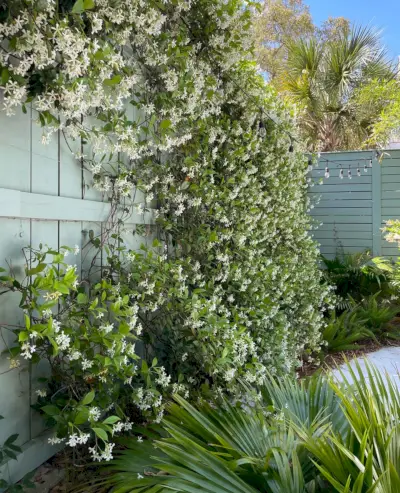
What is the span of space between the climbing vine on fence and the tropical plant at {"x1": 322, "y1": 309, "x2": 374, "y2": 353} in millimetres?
575

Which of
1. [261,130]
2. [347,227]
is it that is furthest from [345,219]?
[261,130]

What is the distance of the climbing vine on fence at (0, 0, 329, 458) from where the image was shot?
5.03 ft

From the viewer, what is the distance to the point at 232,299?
9.53 ft

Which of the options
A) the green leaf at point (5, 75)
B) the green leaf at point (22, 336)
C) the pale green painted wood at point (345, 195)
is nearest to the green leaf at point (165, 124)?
the green leaf at point (5, 75)

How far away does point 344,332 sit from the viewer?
4703 millimetres

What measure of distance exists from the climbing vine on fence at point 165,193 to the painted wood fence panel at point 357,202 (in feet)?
9.33

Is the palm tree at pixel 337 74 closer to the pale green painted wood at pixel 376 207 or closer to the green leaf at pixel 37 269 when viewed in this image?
the pale green painted wood at pixel 376 207

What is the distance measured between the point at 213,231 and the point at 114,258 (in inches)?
32.0

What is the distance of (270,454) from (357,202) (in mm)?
5794

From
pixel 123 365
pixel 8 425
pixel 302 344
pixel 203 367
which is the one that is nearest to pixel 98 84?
pixel 123 365

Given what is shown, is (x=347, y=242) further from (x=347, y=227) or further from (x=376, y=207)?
(x=376, y=207)

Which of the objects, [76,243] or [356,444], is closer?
[356,444]

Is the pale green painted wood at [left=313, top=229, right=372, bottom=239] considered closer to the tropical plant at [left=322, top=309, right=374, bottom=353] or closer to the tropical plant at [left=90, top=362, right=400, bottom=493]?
the tropical plant at [left=322, top=309, right=374, bottom=353]

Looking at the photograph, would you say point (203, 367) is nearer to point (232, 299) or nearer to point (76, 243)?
point (232, 299)
